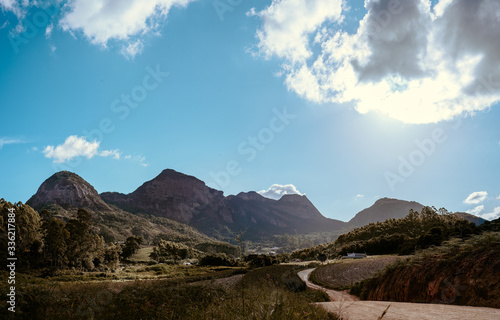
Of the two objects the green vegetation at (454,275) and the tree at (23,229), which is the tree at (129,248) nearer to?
the tree at (23,229)

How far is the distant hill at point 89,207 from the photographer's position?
126m

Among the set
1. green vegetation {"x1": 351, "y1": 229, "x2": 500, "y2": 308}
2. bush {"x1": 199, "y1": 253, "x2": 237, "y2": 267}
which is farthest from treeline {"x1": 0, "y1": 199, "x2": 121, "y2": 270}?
green vegetation {"x1": 351, "y1": 229, "x2": 500, "y2": 308}

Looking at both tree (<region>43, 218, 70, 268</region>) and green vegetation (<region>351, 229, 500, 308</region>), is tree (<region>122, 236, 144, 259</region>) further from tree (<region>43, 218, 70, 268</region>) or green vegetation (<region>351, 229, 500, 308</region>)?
green vegetation (<region>351, 229, 500, 308</region>)

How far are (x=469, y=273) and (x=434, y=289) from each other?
187 cm

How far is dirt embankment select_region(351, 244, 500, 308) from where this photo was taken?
29.1 feet

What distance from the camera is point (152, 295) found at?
940cm

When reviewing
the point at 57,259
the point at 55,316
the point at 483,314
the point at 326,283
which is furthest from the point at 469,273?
the point at 57,259

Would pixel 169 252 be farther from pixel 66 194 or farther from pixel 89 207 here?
pixel 66 194

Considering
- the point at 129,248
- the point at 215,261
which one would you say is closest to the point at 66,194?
the point at 129,248

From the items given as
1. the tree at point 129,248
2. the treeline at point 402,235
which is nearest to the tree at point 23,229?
the tree at point 129,248

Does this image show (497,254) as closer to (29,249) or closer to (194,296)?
(194,296)

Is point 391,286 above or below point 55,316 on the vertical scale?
below

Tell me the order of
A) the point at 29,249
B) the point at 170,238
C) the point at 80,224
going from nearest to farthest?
the point at 29,249, the point at 80,224, the point at 170,238

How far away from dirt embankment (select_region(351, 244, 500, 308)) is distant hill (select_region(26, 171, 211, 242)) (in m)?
117
